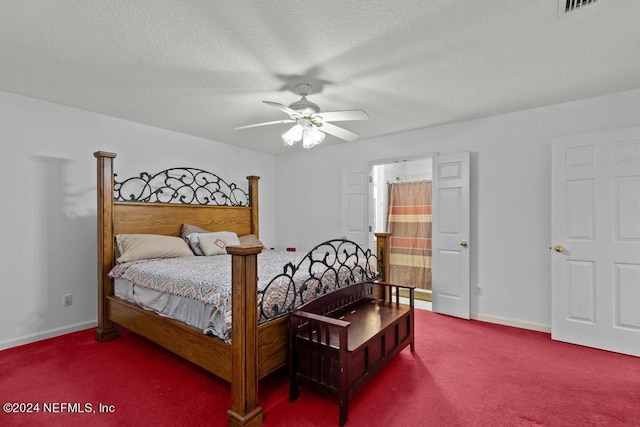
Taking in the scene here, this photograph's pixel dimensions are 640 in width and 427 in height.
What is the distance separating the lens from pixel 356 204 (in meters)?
4.68

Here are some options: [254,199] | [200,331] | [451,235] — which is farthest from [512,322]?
[254,199]

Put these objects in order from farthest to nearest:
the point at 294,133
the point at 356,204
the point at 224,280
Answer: the point at 356,204 < the point at 294,133 < the point at 224,280

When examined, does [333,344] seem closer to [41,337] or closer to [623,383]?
[623,383]

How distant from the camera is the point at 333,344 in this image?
6.31 feet

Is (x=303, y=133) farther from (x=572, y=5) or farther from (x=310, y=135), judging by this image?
(x=572, y=5)

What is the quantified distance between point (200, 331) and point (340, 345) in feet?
3.24

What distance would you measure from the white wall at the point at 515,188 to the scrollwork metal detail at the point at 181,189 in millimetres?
2765

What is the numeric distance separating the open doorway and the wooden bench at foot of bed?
8.68ft

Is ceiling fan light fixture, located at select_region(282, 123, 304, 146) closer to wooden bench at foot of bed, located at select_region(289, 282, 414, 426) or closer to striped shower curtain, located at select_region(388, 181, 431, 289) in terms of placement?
wooden bench at foot of bed, located at select_region(289, 282, 414, 426)

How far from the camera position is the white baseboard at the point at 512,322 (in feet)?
10.8

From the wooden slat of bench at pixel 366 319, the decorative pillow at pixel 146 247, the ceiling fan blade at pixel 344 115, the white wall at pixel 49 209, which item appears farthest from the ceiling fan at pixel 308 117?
the white wall at pixel 49 209

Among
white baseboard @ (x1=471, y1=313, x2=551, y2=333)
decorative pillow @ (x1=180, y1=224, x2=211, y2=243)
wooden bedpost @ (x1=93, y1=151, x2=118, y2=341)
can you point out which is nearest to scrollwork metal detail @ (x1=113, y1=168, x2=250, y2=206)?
wooden bedpost @ (x1=93, y1=151, x2=118, y2=341)

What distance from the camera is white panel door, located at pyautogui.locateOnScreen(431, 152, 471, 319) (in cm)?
367

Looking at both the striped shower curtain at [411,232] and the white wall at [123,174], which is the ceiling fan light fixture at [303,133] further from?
the striped shower curtain at [411,232]
